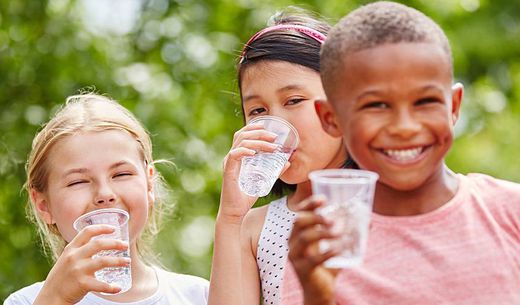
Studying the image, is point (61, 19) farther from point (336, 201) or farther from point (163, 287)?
point (336, 201)

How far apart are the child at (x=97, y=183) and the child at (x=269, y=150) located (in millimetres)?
419

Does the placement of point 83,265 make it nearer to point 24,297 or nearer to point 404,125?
point 24,297

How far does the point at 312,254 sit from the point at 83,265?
1.24m

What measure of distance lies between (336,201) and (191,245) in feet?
17.8

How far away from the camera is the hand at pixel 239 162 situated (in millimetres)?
3611

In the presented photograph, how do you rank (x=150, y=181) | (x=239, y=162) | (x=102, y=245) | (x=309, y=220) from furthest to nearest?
(x=150, y=181) → (x=239, y=162) → (x=102, y=245) → (x=309, y=220)

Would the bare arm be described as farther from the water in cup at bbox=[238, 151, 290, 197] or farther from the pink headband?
the pink headband

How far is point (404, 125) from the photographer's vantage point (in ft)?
8.48

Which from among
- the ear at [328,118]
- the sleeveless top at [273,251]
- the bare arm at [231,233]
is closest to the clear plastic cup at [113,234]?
the bare arm at [231,233]

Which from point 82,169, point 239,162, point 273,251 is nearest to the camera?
point 239,162

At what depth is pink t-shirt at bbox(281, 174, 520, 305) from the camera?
268 cm

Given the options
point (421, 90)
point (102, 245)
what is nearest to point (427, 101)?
point (421, 90)

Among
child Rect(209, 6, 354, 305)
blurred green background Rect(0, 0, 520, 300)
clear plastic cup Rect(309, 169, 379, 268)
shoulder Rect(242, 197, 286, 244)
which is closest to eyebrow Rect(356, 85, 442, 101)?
clear plastic cup Rect(309, 169, 379, 268)

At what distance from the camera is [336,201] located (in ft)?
8.02
